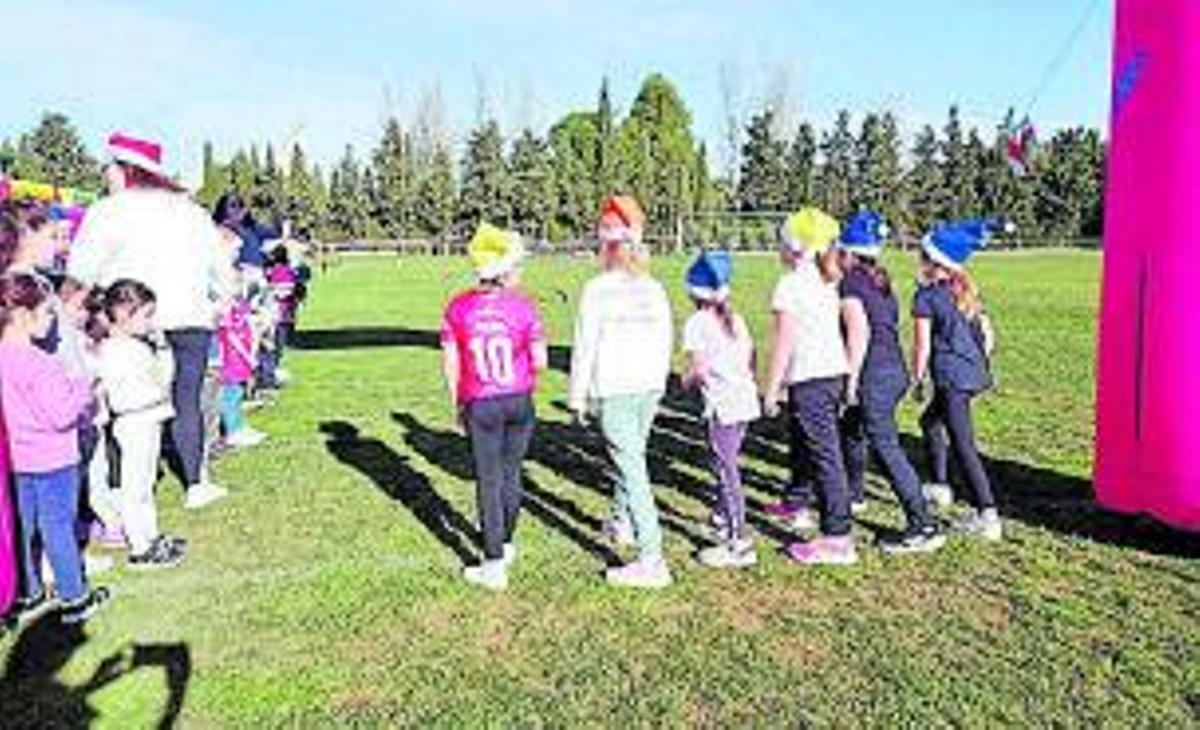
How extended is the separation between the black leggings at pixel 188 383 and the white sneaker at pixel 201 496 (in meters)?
0.28

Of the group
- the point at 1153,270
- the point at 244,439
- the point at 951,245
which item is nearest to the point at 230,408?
the point at 244,439

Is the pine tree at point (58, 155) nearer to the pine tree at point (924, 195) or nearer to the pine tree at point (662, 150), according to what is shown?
the pine tree at point (662, 150)

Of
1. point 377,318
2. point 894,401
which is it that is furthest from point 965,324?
point 377,318

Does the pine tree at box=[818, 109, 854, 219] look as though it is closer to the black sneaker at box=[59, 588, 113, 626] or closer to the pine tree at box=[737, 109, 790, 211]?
the pine tree at box=[737, 109, 790, 211]

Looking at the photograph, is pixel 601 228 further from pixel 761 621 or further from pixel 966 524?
pixel 966 524

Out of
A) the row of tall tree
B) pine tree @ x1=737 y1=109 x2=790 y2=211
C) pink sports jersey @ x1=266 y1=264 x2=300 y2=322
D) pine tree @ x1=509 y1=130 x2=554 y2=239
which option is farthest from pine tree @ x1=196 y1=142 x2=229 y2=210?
pink sports jersey @ x1=266 y1=264 x2=300 y2=322

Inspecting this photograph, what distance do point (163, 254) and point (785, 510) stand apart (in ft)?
13.2

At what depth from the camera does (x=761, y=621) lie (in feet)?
19.1

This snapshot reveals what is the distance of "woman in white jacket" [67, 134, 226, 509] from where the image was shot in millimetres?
7500

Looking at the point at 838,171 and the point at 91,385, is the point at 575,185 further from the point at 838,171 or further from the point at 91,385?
the point at 91,385

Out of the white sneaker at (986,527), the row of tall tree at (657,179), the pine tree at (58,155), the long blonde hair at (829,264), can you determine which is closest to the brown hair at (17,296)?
the long blonde hair at (829,264)

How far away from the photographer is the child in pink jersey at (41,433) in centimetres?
571

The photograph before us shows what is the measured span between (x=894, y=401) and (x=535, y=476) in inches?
116

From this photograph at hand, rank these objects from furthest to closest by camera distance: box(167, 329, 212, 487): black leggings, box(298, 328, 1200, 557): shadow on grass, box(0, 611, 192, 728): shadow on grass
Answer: box(167, 329, 212, 487): black leggings
box(298, 328, 1200, 557): shadow on grass
box(0, 611, 192, 728): shadow on grass
